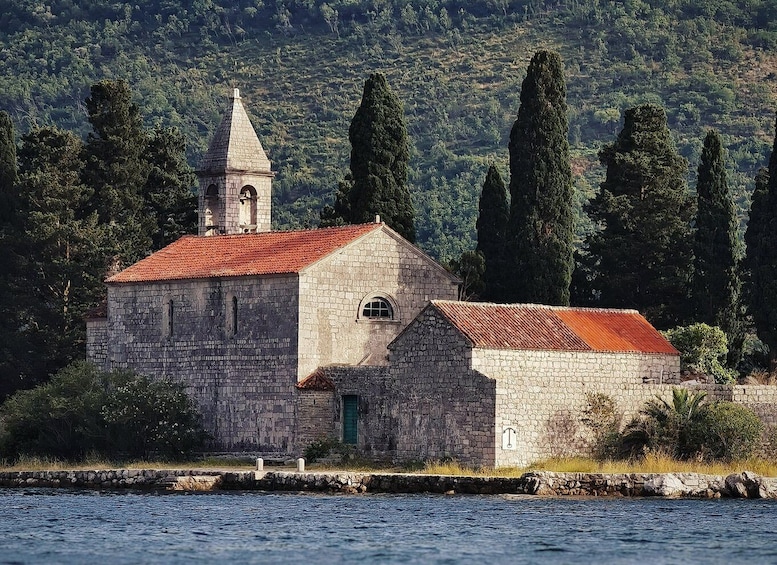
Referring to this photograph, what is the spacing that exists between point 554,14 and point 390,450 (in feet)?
332

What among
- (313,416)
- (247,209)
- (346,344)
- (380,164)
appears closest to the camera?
(313,416)

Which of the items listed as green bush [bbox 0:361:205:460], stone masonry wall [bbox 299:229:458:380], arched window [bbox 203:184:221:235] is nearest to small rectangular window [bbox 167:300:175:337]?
green bush [bbox 0:361:205:460]

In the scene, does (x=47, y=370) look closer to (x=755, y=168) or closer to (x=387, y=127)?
(x=387, y=127)

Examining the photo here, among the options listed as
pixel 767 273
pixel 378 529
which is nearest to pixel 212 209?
pixel 767 273

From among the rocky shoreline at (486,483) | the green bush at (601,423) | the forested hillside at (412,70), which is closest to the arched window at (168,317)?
the rocky shoreline at (486,483)

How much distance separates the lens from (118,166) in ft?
245

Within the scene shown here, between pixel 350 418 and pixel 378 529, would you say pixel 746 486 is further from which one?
pixel 350 418

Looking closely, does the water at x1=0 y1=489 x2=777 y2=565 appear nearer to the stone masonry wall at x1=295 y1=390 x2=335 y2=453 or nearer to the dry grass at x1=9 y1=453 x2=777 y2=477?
the dry grass at x1=9 y1=453 x2=777 y2=477

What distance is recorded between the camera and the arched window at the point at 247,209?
215 feet

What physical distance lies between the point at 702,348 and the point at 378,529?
61.9 ft

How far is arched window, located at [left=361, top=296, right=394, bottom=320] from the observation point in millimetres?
60406

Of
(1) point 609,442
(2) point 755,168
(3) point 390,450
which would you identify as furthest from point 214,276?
(2) point 755,168

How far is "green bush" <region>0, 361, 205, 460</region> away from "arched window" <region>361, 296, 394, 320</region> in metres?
5.64

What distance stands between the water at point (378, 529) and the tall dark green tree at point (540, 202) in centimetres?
1324
